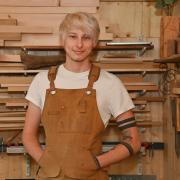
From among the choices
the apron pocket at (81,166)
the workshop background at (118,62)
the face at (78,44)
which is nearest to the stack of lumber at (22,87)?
the workshop background at (118,62)

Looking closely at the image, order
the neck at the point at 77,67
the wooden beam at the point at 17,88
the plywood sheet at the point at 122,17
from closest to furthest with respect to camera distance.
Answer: the neck at the point at 77,67
the wooden beam at the point at 17,88
the plywood sheet at the point at 122,17

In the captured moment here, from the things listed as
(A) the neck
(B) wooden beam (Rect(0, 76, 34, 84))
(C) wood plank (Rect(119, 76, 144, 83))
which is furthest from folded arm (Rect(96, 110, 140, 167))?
(B) wooden beam (Rect(0, 76, 34, 84))

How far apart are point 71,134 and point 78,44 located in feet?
1.56

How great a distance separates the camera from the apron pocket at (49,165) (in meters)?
1.86

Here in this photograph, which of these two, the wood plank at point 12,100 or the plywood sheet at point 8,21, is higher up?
the plywood sheet at point 8,21

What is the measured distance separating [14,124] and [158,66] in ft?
3.82

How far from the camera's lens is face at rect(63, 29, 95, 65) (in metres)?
1.89

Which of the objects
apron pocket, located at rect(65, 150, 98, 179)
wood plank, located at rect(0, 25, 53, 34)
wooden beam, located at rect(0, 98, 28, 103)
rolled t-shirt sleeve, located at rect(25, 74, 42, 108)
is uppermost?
wood plank, located at rect(0, 25, 53, 34)

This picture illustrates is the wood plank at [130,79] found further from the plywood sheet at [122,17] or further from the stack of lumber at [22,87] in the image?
the plywood sheet at [122,17]

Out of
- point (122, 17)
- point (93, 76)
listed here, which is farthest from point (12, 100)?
point (122, 17)

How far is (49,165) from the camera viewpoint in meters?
1.88

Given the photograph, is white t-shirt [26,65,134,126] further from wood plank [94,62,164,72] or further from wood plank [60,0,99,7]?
wood plank [60,0,99,7]

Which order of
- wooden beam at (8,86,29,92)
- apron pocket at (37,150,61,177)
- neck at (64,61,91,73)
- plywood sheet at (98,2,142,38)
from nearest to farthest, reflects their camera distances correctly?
apron pocket at (37,150,61,177)
neck at (64,61,91,73)
wooden beam at (8,86,29,92)
plywood sheet at (98,2,142,38)

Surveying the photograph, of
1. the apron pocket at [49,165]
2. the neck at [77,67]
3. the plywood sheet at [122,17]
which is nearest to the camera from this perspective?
the apron pocket at [49,165]
